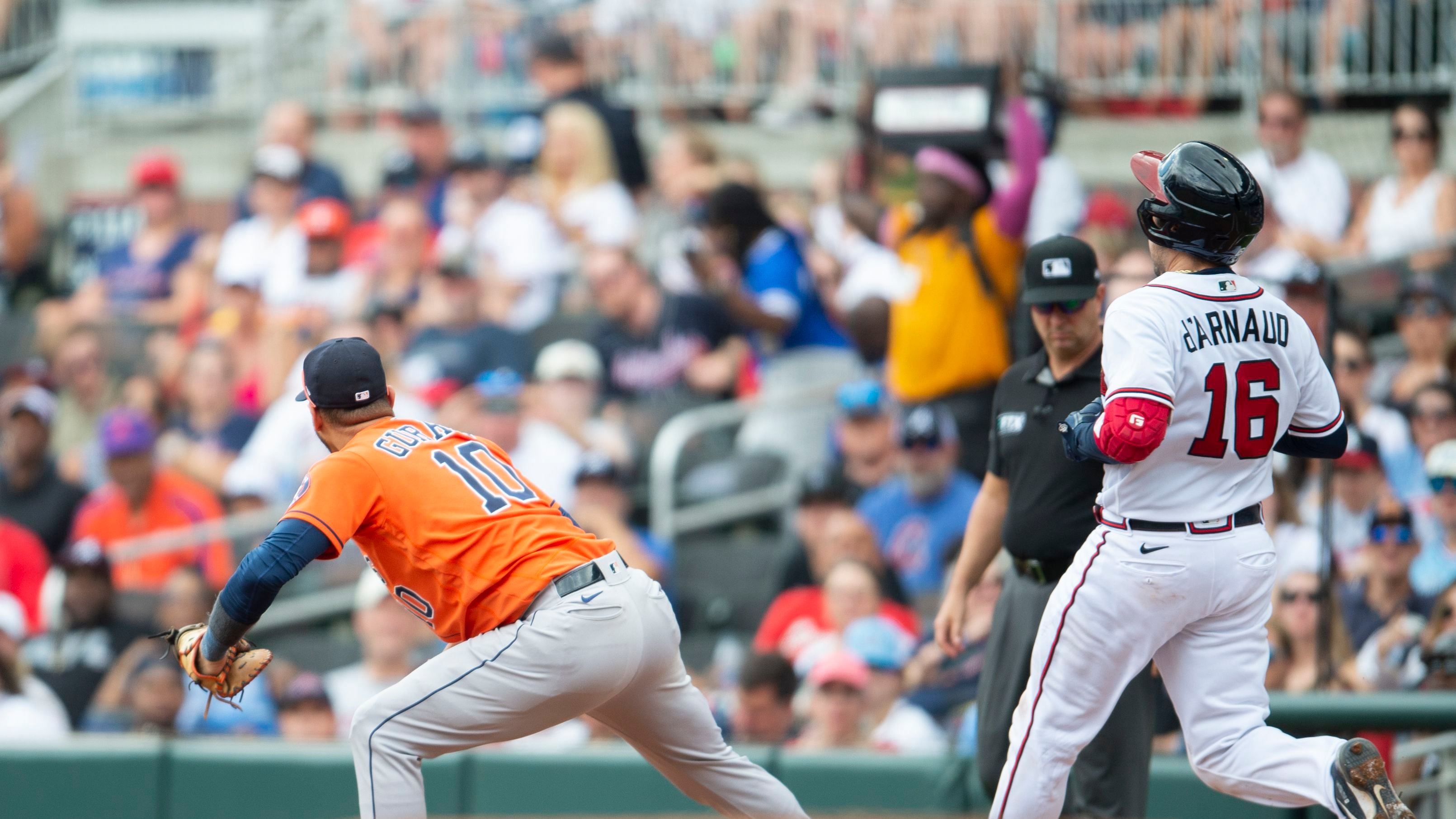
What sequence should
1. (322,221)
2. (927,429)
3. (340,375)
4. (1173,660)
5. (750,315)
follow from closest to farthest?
1. (1173,660)
2. (340,375)
3. (927,429)
4. (750,315)
5. (322,221)

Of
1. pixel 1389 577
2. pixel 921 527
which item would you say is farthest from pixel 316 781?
pixel 1389 577

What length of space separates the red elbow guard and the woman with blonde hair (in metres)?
6.19

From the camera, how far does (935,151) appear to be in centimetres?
747

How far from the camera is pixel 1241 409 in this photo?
3.64m

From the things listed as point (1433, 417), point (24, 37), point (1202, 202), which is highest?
point (24, 37)

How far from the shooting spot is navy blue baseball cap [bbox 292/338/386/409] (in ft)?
13.0

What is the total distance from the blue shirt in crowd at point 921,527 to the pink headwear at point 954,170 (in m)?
1.28

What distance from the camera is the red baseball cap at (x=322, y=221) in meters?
10.0

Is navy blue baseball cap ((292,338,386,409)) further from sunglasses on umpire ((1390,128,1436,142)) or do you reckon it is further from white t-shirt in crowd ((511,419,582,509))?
sunglasses on umpire ((1390,128,1436,142))

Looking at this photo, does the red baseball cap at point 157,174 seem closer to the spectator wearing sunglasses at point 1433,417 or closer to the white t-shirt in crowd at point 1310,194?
the white t-shirt in crowd at point 1310,194

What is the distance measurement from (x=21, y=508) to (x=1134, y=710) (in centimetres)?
632

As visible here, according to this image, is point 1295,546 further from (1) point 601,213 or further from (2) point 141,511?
(2) point 141,511

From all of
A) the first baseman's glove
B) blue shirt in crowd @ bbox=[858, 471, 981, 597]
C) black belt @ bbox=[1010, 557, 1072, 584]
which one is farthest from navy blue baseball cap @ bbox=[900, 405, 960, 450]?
the first baseman's glove

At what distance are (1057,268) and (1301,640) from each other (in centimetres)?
227
